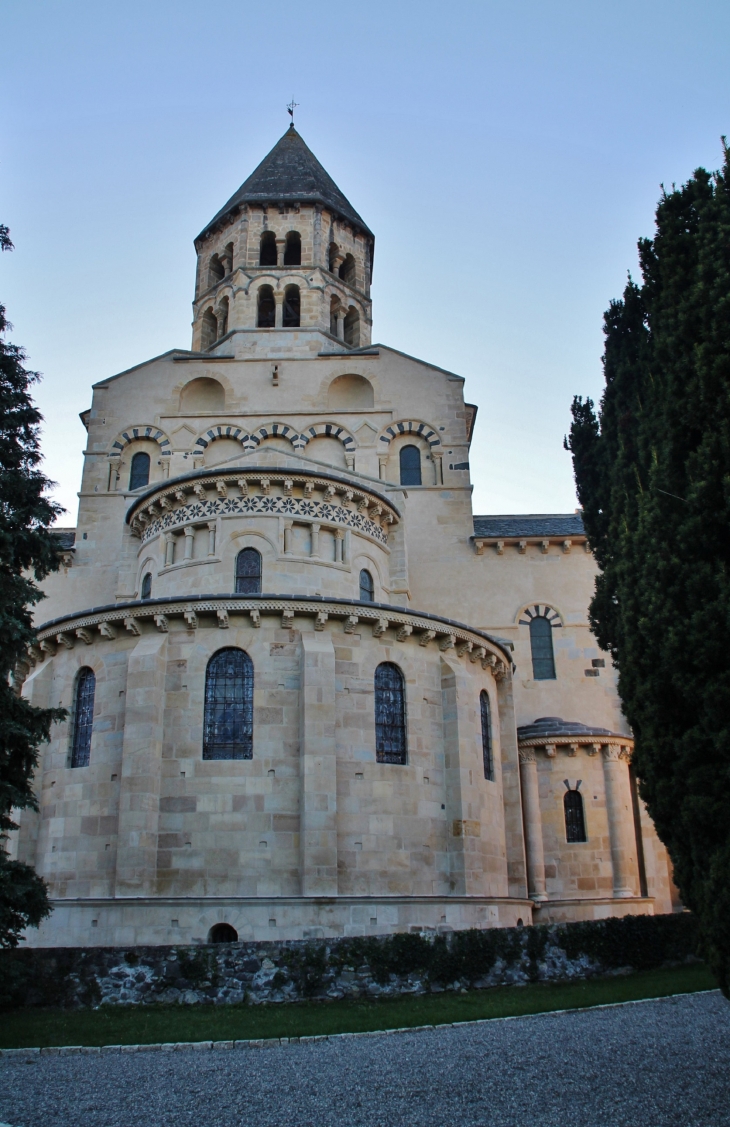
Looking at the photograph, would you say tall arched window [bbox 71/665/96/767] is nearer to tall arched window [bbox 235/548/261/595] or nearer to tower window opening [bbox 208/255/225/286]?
tall arched window [bbox 235/548/261/595]

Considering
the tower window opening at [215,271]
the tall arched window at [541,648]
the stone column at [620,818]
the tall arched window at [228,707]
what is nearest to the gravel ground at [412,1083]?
the tall arched window at [228,707]

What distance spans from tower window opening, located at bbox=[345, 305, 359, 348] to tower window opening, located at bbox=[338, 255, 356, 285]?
1462mm

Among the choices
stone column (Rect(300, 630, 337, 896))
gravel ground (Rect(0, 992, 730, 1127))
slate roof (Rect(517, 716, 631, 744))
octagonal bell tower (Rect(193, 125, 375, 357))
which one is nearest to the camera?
gravel ground (Rect(0, 992, 730, 1127))

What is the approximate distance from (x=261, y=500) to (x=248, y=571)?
6.81 feet

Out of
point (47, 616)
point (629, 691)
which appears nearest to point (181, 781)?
point (629, 691)

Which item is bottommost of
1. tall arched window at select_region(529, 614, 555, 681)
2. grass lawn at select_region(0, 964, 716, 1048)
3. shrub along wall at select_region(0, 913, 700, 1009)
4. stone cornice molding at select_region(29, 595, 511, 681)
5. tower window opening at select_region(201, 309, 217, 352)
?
grass lawn at select_region(0, 964, 716, 1048)

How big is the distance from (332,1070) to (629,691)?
19.3 feet

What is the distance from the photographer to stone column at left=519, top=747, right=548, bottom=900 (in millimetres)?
26469

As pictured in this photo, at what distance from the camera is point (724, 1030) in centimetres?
1305

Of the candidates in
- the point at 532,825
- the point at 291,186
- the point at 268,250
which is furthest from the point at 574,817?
the point at 291,186

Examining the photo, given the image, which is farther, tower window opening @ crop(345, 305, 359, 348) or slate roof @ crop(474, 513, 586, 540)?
tower window opening @ crop(345, 305, 359, 348)

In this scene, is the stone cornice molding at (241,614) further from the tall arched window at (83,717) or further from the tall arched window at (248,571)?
the tall arched window at (248,571)

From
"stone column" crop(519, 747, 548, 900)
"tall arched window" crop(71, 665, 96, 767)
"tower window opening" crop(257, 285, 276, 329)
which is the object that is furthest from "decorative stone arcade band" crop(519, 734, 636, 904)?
"tower window opening" crop(257, 285, 276, 329)

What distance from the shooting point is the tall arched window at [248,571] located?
82.3ft
